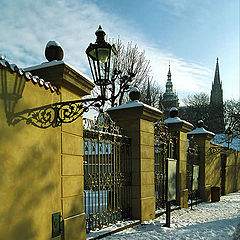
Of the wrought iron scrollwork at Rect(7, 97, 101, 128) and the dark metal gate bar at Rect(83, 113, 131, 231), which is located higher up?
the wrought iron scrollwork at Rect(7, 97, 101, 128)

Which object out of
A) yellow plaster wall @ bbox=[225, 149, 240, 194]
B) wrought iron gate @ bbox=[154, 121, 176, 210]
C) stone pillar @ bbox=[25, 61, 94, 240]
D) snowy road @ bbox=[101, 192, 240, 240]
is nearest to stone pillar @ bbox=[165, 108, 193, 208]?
snowy road @ bbox=[101, 192, 240, 240]

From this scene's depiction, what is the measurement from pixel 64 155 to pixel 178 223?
4.01 metres

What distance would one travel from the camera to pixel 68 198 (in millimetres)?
4125

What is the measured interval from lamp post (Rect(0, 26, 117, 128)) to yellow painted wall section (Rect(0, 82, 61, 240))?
3.2 inches

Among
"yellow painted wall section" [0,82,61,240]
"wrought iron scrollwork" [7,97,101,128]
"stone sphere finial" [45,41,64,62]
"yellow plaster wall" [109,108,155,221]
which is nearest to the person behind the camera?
"yellow painted wall section" [0,82,61,240]

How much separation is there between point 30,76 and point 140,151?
372 centimetres

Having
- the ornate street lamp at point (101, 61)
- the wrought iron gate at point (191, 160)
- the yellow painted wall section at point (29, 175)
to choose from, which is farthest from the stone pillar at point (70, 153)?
the wrought iron gate at point (191, 160)

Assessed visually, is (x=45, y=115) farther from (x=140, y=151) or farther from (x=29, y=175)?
(x=140, y=151)

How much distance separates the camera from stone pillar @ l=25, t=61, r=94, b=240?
3998 mm

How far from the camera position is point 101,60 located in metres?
3.51

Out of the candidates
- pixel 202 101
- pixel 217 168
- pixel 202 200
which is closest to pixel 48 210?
pixel 202 200

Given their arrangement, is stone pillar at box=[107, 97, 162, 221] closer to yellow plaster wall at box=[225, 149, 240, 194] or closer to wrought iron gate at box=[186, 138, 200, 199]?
wrought iron gate at box=[186, 138, 200, 199]

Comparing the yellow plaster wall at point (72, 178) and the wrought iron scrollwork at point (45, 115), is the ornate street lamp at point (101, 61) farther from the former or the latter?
the yellow plaster wall at point (72, 178)

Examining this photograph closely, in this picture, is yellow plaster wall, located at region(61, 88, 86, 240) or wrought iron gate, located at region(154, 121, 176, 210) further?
wrought iron gate, located at region(154, 121, 176, 210)
